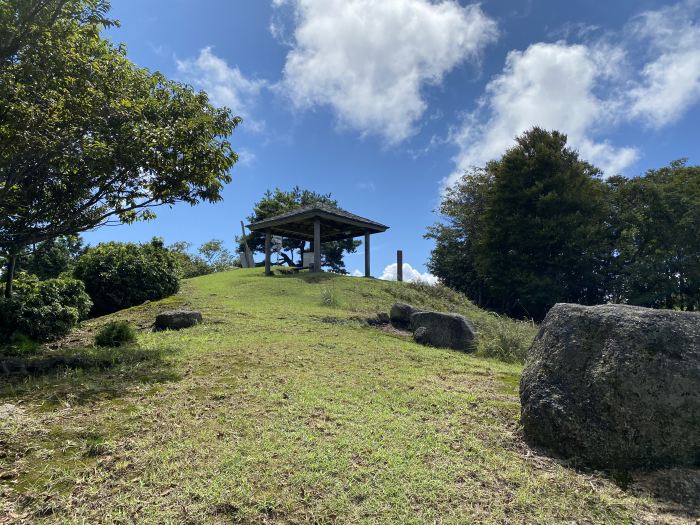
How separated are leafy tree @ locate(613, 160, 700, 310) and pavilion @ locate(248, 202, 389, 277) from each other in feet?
41.0

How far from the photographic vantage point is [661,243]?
825 inches

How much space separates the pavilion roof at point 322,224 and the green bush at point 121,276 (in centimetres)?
704

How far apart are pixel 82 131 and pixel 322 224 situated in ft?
49.9

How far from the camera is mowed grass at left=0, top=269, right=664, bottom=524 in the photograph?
266 centimetres

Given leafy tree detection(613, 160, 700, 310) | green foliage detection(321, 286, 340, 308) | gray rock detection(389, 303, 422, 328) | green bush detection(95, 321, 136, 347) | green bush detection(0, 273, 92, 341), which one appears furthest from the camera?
leafy tree detection(613, 160, 700, 310)

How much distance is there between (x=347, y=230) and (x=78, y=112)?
1679cm

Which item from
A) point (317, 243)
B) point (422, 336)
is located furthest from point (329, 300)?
point (317, 243)

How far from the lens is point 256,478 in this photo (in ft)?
9.50

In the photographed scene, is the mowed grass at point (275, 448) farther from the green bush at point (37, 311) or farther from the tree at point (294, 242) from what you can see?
the tree at point (294, 242)

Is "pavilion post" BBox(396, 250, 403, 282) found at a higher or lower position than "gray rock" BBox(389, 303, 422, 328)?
higher

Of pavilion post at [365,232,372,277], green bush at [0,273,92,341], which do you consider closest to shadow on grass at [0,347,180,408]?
green bush at [0,273,92,341]

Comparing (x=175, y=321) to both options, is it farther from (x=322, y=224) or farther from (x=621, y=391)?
(x=322, y=224)

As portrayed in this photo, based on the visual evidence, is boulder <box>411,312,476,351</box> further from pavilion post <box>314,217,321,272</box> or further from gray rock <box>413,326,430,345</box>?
pavilion post <box>314,217,321,272</box>

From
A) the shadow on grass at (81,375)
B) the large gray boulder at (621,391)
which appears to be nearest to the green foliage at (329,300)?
the shadow on grass at (81,375)
